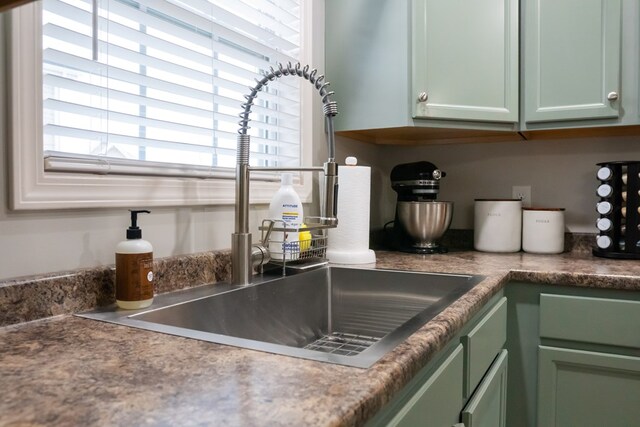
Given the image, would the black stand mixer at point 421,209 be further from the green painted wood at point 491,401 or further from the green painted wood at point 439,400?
the green painted wood at point 439,400

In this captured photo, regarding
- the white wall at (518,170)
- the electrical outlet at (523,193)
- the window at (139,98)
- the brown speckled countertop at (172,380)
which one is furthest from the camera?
the electrical outlet at (523,193)

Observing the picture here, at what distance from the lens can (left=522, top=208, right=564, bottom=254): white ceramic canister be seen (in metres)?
1.89

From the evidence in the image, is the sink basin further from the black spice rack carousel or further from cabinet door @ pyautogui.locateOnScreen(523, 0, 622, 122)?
cabinet door @ pyautogui.locateOnScreen(523, 0, 622, 122)

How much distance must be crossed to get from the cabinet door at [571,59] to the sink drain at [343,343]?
1.07 metres

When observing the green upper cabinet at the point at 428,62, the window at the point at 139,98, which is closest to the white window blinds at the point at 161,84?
the window at the point at 139,98

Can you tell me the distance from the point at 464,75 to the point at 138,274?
4.43 feet

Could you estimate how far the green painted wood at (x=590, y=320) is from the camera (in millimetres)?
1384

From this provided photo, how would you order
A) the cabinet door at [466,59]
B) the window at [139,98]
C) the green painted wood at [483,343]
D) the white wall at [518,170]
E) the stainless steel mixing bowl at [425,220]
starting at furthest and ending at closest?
the white wall at [518,170], the stainless steel mixing bowl at [425,220], the cabinet door at [466,59], the green painted wood at [483,343], the window at [139,98]

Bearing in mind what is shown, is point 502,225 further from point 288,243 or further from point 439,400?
point 439,400

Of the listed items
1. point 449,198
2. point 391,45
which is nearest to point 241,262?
point 391,45

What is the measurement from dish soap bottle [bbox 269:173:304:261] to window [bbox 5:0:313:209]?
0.12m

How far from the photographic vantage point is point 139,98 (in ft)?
3.71

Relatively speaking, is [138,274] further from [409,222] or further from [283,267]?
[409,222]

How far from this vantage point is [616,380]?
55.5 inches
